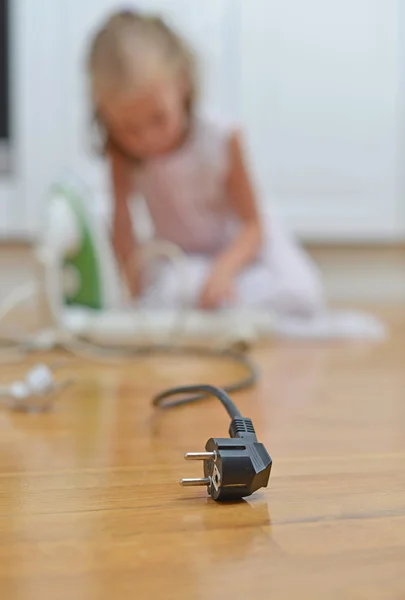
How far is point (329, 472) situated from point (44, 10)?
5.67ft

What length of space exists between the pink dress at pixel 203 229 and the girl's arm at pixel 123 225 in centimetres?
3

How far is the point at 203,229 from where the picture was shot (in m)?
1.51

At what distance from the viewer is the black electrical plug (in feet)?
1.34

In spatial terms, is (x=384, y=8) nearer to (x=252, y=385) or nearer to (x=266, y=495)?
(x=252, y=385)

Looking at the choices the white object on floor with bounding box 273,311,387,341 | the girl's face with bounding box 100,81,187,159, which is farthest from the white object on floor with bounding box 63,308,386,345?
the girl's face with bounding box 100,81,187,159

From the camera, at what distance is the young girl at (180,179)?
4.51 feet

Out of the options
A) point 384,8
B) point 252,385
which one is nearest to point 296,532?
point 252,385

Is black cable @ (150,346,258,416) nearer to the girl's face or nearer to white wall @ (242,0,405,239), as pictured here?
the girl's face

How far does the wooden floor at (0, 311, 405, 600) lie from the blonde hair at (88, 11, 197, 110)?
2.45 ft

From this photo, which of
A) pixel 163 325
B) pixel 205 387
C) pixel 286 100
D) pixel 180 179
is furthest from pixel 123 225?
pixel 205 387

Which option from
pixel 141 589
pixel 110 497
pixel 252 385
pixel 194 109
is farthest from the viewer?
pixel 194 109

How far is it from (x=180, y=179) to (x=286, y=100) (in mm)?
711

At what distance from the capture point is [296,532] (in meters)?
0.39

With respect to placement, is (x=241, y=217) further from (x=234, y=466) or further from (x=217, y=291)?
(x=234, y=466)
